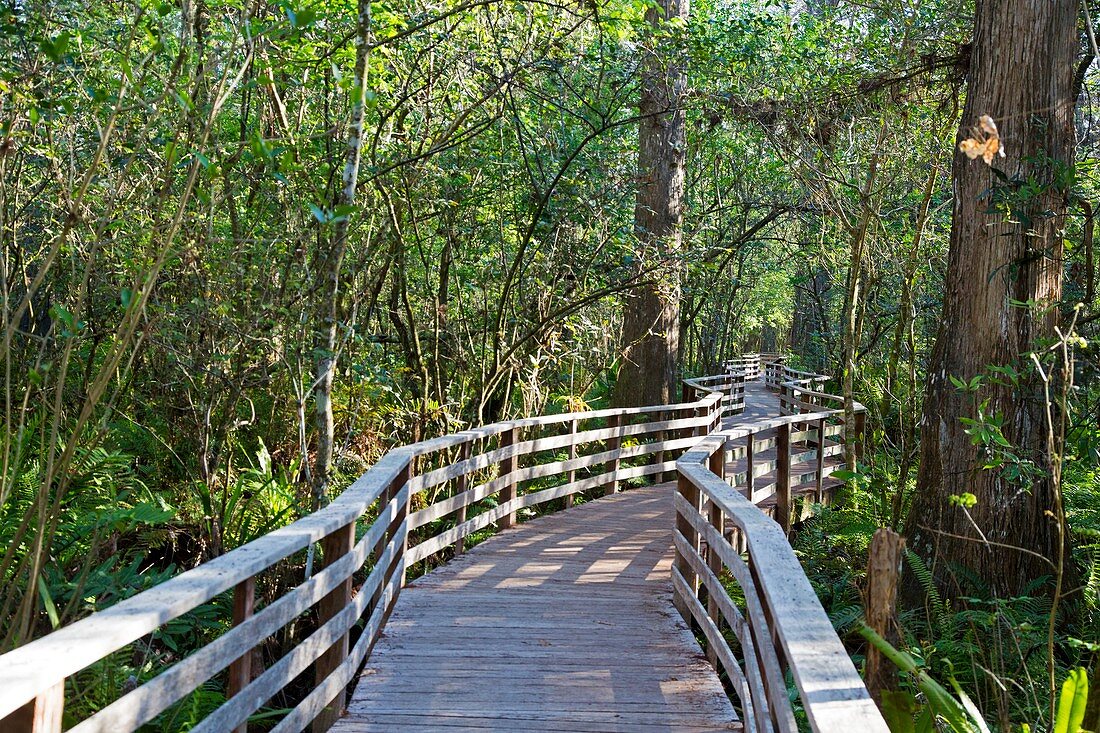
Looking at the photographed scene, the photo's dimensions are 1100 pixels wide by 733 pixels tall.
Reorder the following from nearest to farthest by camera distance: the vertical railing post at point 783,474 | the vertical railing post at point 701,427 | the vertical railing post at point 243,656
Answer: the vertical railing post at point 243,656 → the vertical railing post at point 783,474 → the vertical railing post at point 701,427

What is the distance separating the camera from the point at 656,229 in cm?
1537

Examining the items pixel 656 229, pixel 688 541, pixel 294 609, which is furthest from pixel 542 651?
pixel 656 229

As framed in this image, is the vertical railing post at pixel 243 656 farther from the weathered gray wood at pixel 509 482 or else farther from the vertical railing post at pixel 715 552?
the weathered gray wood at pixel 509 482

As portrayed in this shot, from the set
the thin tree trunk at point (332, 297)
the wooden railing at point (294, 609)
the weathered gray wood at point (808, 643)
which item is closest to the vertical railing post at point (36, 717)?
the wooden railing at point (294, 609)

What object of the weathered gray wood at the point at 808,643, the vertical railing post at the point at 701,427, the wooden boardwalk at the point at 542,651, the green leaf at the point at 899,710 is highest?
the weathered gray wood at the point at 808,643

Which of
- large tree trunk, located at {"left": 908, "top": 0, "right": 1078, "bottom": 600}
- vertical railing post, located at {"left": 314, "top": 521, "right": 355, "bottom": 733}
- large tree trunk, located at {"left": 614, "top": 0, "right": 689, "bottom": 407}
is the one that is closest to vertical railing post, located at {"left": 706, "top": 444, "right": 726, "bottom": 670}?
large tree trunk, located at {"left": 908, "top": 0, "right": 1078, "bottom": 600}

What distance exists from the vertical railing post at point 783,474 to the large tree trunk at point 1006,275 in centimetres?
234

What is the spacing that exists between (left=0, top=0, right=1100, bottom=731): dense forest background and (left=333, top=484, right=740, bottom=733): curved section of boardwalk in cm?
129

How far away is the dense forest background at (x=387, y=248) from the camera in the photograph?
6.90 m

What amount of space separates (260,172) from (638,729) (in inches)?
205

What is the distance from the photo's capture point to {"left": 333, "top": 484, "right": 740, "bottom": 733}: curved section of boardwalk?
4.85m

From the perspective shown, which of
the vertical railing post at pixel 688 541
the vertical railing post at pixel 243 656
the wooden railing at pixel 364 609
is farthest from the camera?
the vertical railing post at pixel 688 541

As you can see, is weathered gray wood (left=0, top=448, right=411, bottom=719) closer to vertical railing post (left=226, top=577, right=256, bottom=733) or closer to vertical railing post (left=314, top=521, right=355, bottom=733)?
vertical railing post (left=226, top=577, right=256, bottom=733)

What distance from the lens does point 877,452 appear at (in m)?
15.1
